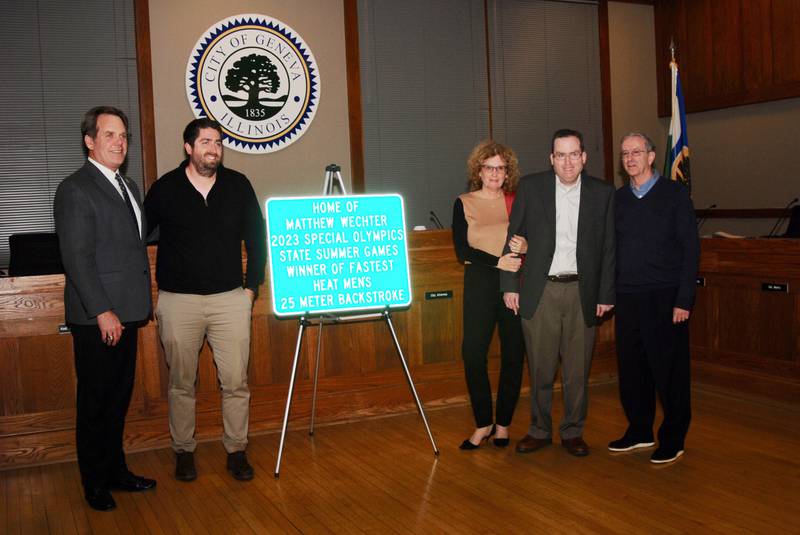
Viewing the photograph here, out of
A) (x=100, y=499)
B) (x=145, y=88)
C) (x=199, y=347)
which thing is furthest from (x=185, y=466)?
(x=145, y=88)

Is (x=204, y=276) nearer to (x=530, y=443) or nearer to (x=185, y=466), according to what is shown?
(x=185, y=466)

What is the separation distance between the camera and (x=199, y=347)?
12.1ft

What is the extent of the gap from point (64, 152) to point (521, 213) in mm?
3489

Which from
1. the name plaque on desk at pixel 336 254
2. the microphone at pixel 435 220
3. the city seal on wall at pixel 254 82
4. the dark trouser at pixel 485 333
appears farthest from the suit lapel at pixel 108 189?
the microphone at pixel 435 220

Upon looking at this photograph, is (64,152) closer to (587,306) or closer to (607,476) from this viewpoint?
(587,306)

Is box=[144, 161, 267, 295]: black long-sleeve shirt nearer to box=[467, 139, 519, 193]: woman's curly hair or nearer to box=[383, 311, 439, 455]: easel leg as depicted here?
box=[383, 311, 439, 455]: easel leg

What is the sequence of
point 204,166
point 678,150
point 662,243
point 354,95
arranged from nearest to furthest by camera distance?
point 204,166 < point 662,243 < point 678,150 < point 354,95

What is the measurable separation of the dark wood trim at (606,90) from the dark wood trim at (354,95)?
233cm

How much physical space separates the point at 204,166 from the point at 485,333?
1.54 metres

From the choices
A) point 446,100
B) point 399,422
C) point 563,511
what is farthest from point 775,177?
point 563,511

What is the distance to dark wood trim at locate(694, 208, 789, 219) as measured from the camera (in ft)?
21.0

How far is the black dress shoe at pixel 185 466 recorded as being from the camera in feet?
12.1

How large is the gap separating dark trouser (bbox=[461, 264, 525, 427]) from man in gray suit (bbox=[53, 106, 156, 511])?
1.51m

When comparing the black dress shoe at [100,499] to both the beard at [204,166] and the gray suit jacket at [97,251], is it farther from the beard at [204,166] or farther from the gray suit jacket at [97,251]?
the beard at [204,166]
